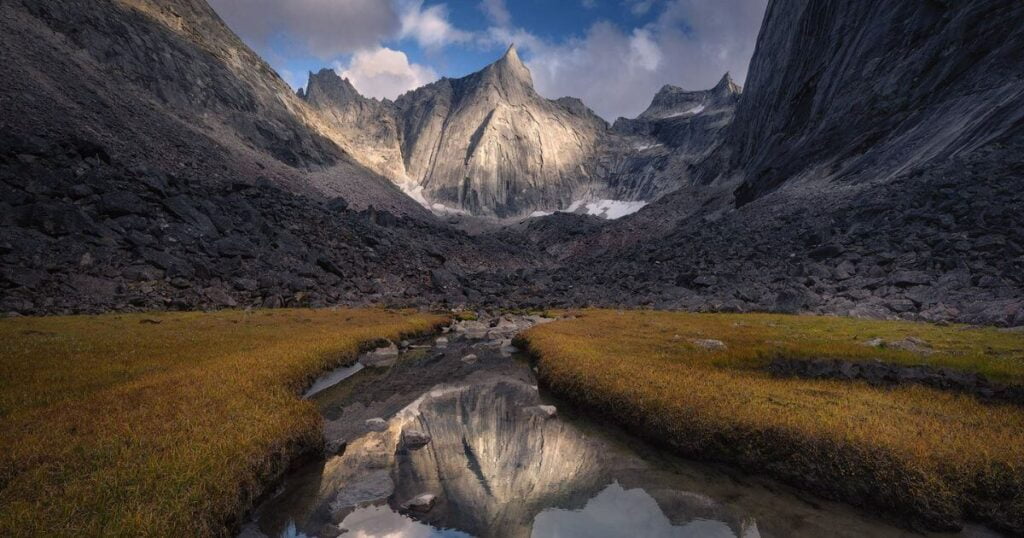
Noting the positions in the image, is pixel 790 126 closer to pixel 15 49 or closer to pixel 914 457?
pixel 914 457

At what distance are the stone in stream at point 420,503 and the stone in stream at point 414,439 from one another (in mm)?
3577

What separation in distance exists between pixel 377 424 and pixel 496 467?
577cm

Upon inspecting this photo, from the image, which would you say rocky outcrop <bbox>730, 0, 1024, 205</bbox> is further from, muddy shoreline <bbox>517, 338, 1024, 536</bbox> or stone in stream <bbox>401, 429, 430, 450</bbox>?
stone in stream <bbox>401, 429, 430, 450</bbox>

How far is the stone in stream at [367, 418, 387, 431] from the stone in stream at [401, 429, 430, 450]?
131 centimetres

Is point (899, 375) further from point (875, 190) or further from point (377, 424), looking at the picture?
point (875, 190)

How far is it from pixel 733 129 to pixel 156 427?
16404 cm

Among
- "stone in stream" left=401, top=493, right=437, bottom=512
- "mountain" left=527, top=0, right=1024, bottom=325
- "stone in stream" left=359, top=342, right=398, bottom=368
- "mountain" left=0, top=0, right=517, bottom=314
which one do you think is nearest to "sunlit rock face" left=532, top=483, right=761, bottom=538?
"stone in stream" left=401, top=493, right=437, bottom=512

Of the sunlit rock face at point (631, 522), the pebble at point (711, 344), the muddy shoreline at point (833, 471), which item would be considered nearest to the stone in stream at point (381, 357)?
the muddy shoreline at point (833, 471)

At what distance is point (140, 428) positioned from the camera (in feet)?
36.4

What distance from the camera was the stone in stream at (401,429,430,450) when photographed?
14.9 metres

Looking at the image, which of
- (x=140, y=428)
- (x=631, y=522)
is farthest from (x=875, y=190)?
(x=140, y=428)

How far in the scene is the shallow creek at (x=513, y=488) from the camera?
10.2m

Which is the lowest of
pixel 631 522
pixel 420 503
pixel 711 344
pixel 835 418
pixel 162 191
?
pixel 631 522

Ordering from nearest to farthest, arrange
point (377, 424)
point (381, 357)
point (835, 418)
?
1. point (835, 418)
2. point (377, 424)
3. point (381, 357)
